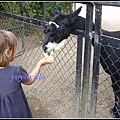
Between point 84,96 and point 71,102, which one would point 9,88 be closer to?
point 84,96

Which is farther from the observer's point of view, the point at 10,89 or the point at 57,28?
the point at 57,28

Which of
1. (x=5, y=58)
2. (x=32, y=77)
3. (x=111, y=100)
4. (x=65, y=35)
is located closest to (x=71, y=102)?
(x=111, y=100)

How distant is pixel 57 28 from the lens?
2152mm

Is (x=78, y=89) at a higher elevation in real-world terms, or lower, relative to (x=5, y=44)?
lower

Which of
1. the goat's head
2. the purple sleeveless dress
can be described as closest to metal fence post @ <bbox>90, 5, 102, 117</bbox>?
the goat's head

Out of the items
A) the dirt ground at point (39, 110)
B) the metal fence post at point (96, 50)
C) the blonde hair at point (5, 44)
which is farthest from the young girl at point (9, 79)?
the dirt ground at point (39, 110)

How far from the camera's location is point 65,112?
8.81 feet

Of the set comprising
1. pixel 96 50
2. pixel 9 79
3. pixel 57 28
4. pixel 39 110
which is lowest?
pixel 39 110

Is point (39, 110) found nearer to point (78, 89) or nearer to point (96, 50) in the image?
point (78, 89)

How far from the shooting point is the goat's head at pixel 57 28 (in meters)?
2.11

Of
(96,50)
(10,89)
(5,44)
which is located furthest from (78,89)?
(5,44)

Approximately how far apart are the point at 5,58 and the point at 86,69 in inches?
26.5

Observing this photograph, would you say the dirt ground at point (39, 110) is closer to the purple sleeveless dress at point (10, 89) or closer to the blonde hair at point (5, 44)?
the purple sleeveless dress at point (10, 89)

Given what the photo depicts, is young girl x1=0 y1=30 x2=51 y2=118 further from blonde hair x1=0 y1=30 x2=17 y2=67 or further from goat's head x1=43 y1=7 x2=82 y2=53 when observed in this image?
goat's head x1=43 y1=7 x2=82 y2=53
